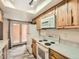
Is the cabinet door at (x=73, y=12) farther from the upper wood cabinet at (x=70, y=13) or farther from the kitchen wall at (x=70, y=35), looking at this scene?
the kitchen wall at (x=70, y=35)

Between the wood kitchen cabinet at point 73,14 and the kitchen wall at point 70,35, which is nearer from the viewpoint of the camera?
the wood kitchen cabinet at point 73,14

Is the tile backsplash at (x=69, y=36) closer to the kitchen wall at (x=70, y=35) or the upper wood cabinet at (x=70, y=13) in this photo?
the kitchen wall at (x=70, y=35)

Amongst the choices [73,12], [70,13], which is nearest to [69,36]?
[70,13]

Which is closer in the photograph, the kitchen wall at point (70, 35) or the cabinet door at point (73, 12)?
the cabinet door at point (73, 12)

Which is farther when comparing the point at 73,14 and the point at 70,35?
the point at 70,35

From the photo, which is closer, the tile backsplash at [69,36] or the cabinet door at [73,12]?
the cabinet door at [73,12]

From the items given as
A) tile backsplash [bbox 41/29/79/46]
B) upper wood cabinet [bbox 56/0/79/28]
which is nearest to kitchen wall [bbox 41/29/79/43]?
tile backsplash [bbox 41/29/79/46]

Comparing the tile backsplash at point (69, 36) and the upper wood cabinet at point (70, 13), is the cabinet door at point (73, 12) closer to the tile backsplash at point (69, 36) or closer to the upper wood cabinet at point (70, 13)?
the upper wood cabinet at point (70, 13)

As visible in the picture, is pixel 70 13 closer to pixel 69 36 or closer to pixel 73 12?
pixel 73 12

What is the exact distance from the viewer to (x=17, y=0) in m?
6.04

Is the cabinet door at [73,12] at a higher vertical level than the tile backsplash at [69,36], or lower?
higher

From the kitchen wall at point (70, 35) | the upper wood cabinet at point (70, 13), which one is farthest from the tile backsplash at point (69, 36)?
the upper wood cabinet at point (70, 13)

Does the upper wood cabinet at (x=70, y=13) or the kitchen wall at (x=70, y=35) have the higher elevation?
the upper wood cabinet at (x=70, y=13)

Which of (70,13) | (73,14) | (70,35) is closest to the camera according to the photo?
(73,14)
